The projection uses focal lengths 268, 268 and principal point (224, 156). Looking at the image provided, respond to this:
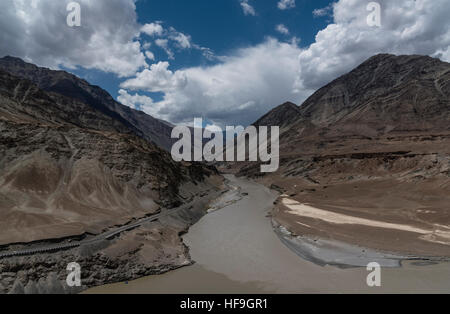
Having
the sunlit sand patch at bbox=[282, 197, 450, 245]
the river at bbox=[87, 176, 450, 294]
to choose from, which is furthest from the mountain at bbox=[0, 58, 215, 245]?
the sunlit sand patch at bbox=[282, 197, 450, 245]

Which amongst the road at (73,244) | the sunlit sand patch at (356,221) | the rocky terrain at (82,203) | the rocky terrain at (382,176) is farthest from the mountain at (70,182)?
the rocky terrain at (382,176)

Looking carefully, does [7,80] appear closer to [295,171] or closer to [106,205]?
[106,205]

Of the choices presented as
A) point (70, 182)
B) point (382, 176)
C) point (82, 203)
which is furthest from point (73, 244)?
point (382, 176)

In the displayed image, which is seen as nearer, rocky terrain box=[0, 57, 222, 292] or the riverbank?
the riverbank

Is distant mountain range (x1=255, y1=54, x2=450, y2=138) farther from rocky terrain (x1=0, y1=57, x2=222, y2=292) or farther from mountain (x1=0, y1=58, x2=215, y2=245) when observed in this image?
rocky terrain (x1=0, y1=57, x2=222, y2=292)

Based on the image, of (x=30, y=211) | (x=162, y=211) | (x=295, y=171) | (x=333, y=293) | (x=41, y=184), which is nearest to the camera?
(x=333, y=293)

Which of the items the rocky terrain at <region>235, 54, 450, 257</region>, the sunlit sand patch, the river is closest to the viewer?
the river
